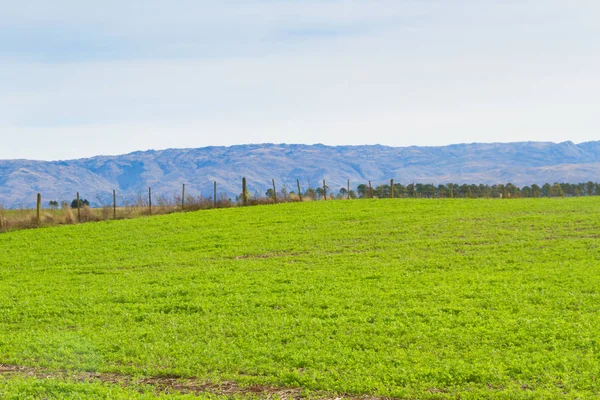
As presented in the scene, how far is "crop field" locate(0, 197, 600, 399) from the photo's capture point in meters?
11.5

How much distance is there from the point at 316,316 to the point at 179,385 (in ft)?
16.9

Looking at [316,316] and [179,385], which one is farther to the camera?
[316,316]

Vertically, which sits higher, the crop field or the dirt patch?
the crop field

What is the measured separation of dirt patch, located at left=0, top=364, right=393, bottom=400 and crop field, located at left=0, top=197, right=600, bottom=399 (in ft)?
0.18

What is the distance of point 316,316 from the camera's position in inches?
634

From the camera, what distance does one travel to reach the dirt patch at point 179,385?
1105 cm

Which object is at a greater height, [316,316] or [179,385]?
[316,316]

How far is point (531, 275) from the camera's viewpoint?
2014cm

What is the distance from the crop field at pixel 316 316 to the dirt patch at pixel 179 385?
0.05 meters

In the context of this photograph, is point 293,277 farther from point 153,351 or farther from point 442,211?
point 442,211

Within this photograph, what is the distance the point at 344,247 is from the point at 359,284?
933cm

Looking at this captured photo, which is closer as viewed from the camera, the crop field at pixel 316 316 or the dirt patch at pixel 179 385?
the dirt patch at pixel 179 385

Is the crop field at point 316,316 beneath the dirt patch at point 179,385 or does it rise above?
above

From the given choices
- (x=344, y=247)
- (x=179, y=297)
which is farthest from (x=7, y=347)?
(x=344, y=247)
